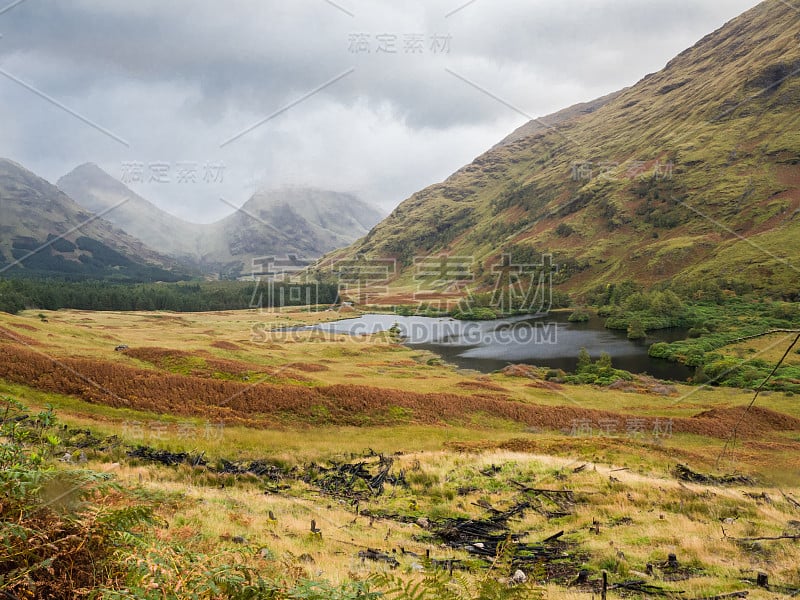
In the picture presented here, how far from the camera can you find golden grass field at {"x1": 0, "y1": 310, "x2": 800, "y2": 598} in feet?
34.8

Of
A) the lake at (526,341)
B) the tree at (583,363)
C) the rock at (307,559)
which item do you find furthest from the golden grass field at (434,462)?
the lake at (526,341)

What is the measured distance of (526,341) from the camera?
99.7m

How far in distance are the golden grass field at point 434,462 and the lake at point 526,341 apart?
23951 millimetres

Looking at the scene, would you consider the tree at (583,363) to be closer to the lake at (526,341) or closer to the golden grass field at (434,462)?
the lake at (526,341)

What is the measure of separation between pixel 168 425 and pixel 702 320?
115484 mm

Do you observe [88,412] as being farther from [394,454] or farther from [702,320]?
[702,320]

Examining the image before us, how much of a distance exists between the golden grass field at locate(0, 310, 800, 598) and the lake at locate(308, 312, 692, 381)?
78.6 feet

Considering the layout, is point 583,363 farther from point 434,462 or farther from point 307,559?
point 307,559

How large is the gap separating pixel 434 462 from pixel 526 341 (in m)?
83.0

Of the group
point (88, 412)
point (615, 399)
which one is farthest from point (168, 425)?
point (615, 399)

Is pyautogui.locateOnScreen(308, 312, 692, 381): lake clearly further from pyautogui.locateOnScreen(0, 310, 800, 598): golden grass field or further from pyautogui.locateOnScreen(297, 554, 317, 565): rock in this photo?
pyautogui.locateOnScreen(297, 554, 317, 565): rock

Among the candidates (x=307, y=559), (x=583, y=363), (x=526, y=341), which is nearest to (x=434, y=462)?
(x=307, y=559)

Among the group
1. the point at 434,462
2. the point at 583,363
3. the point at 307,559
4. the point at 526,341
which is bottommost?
the point at 526,341

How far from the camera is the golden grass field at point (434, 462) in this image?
10.6m
